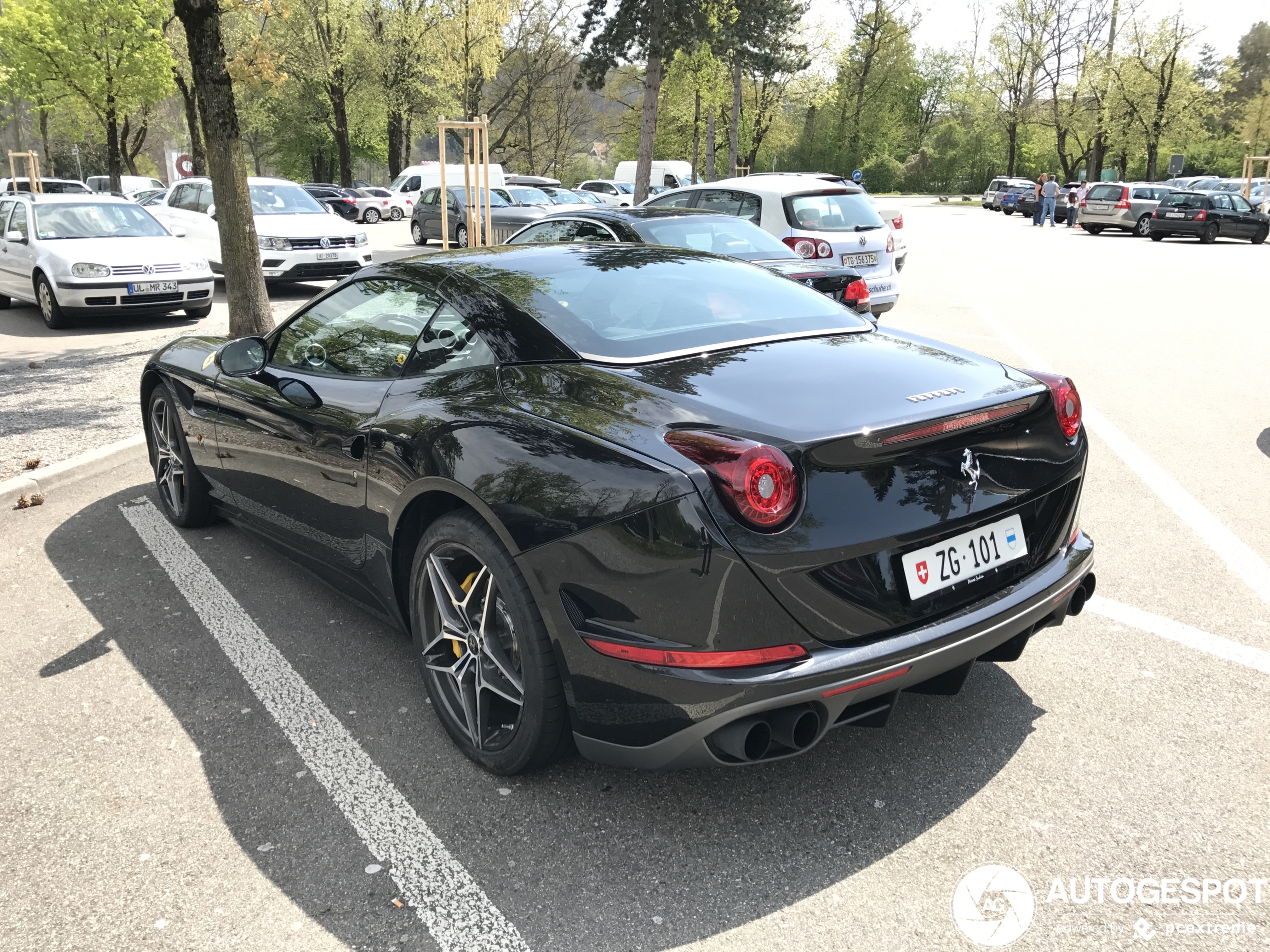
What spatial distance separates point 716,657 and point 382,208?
39.5m

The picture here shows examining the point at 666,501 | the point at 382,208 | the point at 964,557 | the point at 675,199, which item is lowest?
the point at 964,557

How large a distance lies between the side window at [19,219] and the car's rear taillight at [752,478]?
44.4 ft

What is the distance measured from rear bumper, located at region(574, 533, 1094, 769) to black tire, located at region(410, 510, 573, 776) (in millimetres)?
163

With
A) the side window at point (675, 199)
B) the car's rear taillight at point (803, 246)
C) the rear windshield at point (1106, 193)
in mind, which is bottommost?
the car's rear taillight at point (803, 246)

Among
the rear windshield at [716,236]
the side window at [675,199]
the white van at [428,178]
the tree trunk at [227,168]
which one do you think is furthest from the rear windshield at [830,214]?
Result: the white van at [428,178]

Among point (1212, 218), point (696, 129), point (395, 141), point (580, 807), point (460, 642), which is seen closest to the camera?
point (580, 807)

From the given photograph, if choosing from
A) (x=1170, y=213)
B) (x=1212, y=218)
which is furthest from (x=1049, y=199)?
(x=1212, y=218)

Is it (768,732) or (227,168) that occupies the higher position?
(227,168)

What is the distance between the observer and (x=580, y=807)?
2850 millimetres

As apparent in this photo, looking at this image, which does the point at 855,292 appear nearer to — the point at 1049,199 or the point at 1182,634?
the point at 1182,634

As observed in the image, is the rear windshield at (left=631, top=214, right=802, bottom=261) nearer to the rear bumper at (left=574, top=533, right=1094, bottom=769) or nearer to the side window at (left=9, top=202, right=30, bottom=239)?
the rear bumper at (left=574, top=533, right=1094, bottom=769)

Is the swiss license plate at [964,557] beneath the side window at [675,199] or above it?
beneath

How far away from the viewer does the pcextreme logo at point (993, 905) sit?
233 cm
